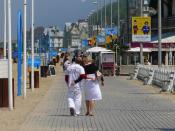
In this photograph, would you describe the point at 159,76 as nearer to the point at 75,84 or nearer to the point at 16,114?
the point at 16,114

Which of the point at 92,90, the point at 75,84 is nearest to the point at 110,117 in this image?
the point at 92,90

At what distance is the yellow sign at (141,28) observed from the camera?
44.0 metres

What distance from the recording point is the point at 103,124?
1645cm

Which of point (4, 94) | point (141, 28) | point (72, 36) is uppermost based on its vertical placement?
point (72, 36)

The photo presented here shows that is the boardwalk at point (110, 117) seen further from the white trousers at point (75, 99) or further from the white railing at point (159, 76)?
the white railing at point (159, 76)

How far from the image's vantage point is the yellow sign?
44.0m

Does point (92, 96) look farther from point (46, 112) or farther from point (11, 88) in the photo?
point (11, 88)

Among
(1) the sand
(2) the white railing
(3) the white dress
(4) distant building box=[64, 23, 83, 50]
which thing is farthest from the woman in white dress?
(4) distant building box=[64, 23, 83, 50]

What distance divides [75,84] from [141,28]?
84.7ft

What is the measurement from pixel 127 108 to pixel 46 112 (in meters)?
2.94

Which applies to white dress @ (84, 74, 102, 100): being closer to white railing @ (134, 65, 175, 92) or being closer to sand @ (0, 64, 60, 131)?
sand @ (0, 64, 60, 131)

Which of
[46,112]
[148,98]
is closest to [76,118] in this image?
[46,112]

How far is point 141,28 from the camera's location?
44.2m

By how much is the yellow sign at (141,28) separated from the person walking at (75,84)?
25.2 m
